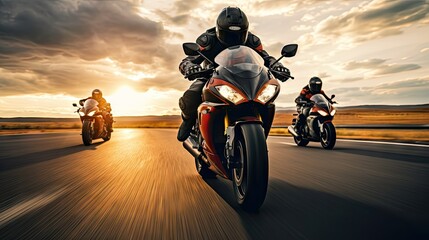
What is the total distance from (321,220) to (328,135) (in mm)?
7242

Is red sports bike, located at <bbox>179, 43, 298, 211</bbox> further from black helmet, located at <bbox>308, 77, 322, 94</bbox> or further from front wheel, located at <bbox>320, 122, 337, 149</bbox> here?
black helmet, located at <bbox>308, 77, 322, 94</bbox>

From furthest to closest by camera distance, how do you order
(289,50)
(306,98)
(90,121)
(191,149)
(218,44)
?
(90,121) → (306,98) → (191,149) → (218,44) → (289,50)

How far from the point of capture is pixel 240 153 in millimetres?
3502

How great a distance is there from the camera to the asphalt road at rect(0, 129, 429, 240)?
106 inches

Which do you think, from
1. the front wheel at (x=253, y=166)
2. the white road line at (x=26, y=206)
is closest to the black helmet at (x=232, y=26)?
the front wheel at (x=253, y=166)

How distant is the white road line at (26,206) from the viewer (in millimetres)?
3236

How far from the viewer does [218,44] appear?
4805mm

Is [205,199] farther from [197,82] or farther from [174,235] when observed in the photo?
[197,82]

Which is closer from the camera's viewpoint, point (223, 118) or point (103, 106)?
point (223, 118)

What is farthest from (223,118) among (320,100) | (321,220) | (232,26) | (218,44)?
(320,100)

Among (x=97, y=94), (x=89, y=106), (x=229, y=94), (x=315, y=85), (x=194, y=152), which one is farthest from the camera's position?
(x=97, y=94)

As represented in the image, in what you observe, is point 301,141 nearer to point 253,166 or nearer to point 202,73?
point 202,73

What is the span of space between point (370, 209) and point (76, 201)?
3142 mm

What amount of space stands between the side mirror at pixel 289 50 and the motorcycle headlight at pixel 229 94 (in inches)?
38.5
